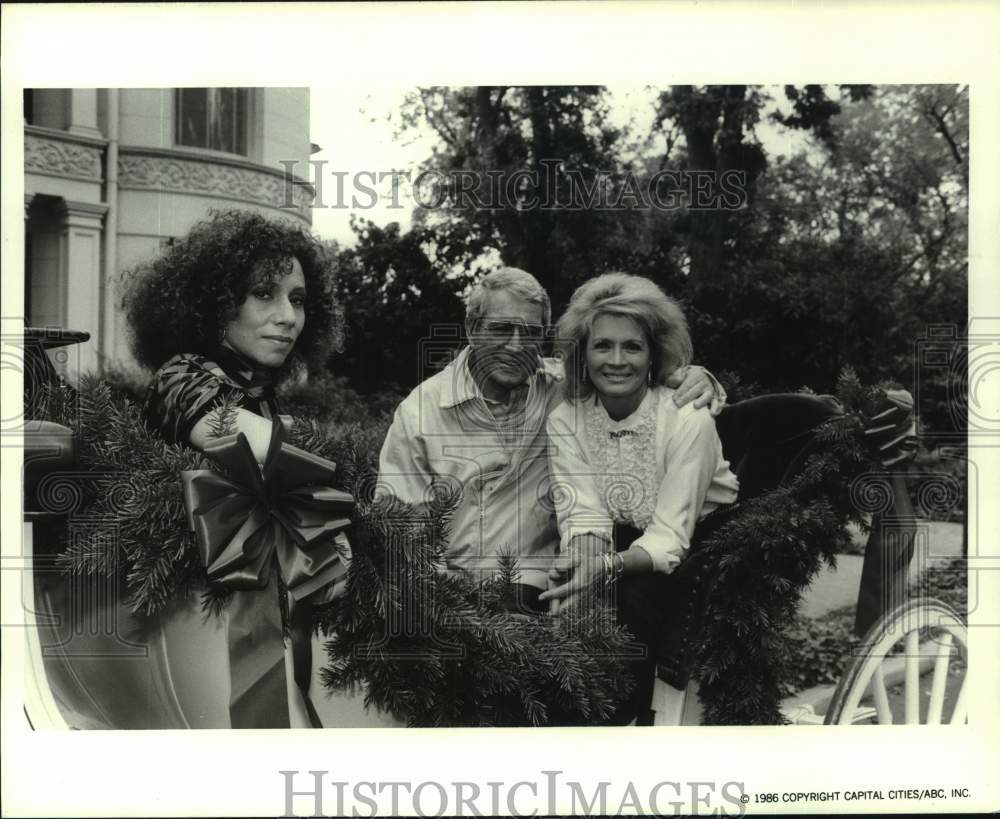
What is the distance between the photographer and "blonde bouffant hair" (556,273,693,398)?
7.72 ft

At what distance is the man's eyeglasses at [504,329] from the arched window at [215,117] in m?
0.73

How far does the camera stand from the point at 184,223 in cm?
233

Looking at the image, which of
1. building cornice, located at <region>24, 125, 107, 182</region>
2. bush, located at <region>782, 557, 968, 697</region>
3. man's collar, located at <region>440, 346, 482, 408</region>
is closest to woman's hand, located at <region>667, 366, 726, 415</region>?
man's collar, located at <region>440, 346, 482, 408</region>

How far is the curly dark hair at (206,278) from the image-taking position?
2330 mm

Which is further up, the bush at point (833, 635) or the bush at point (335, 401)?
the bush at point (335, 401)

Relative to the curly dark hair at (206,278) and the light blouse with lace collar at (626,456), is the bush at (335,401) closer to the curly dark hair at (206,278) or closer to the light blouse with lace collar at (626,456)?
the curly dark hair at (206,278)

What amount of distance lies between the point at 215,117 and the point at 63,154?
39cm

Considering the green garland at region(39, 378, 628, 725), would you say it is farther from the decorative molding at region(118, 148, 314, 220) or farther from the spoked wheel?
the spoked wheel

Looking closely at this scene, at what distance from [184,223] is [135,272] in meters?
0.17

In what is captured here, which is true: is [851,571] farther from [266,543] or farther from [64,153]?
[64,153]

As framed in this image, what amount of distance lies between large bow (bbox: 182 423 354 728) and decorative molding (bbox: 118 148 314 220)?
580 mm

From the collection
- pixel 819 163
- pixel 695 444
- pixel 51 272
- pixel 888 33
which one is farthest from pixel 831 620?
pixel 51 272

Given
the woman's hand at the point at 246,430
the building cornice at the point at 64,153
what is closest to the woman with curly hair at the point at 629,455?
the woman's hand at the point at 246,430

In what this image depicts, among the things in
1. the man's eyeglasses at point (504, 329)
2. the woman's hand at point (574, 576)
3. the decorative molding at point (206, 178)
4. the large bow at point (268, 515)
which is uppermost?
the decorative molding at point (206, 178)
